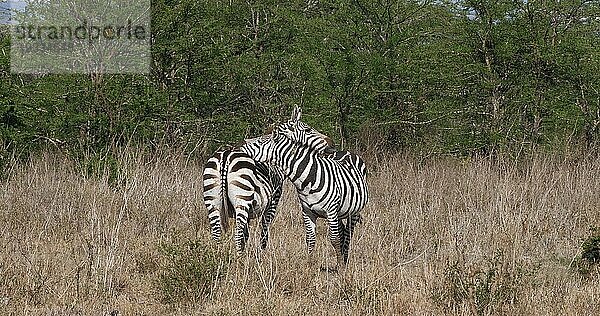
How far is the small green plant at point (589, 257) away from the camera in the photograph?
6160 millimetres

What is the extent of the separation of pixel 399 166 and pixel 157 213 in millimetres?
4924

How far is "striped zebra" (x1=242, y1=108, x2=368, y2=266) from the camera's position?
21.7ft

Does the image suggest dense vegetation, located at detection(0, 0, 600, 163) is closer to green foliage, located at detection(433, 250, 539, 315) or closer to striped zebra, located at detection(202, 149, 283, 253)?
striped zebra, located at detection(202, 149, 283, 253)

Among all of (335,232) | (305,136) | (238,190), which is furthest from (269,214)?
(305,136)

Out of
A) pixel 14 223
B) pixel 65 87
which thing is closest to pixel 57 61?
pixel 65 87

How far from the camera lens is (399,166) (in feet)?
39.5

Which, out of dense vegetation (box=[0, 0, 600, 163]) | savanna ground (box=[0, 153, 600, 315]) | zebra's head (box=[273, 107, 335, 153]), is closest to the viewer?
savanna ground (box=[0, 153, 600, 315])

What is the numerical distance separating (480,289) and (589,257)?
164 cm

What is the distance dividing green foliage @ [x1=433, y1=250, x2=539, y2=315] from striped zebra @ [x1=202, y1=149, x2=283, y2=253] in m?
2.13

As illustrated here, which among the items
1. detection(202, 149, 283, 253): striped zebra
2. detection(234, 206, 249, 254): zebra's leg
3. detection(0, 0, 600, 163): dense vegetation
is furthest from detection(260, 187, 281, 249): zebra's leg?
detection(0, 0, 600, 163): dense vegetation

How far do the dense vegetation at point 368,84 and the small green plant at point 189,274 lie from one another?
21.8 ft

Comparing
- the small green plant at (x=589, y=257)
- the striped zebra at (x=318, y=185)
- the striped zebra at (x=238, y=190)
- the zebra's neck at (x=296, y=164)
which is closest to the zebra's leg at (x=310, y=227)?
the striped zebra at (x=318, y=185)

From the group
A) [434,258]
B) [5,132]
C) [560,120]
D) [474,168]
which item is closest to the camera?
[434,258]

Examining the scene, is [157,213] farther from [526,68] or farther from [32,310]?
[526,68]
